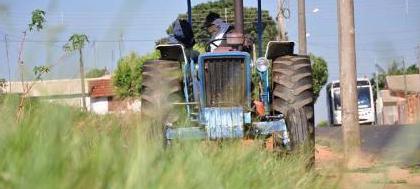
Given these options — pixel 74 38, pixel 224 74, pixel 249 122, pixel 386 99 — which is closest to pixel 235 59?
pixel 224 74

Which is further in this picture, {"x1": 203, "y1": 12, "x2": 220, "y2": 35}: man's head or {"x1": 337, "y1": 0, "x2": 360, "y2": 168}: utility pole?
{"x1": 337, "y1": 0, "x2": 360, "y2": 168}: utility pole

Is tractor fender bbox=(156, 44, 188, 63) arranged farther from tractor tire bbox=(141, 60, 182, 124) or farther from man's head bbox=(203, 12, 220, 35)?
man's head bbox=(203, 12, 220, 35)

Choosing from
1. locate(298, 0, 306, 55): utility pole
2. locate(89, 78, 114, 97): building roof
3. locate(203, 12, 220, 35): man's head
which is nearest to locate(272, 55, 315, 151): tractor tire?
locate(203, 12, 220, 35): man's head

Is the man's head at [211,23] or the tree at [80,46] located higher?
the man's head at [211,23]

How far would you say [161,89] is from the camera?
9586mm

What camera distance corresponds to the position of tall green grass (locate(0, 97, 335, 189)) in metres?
3.17

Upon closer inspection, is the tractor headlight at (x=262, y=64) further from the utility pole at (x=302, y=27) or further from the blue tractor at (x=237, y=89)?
the utility pole at (x=302, y=27)

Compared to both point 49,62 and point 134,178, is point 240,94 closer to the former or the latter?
point 49,62

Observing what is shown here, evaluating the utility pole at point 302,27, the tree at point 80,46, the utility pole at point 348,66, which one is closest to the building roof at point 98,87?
the tree at point 80,46

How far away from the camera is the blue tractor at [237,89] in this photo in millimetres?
9250

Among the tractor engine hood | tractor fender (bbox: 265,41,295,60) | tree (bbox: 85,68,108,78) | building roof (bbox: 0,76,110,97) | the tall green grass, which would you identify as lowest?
the tractor engine hood

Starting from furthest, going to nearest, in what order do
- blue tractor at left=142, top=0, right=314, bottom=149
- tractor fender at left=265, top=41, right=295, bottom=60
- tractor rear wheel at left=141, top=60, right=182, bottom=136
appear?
tractor fender at left=265, top=41, right=295, bottom=60 → blue tractor at left=142, top=0, right=314, bottom=149 → tractor rear wheel at left=141, top=60, right=182, bottom=136

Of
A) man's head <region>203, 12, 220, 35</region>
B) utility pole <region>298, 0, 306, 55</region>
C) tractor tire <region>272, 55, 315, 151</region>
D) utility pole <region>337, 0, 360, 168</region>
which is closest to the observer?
tractor tire <region>272, 55, 315, 151</region>

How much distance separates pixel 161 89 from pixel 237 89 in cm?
103
